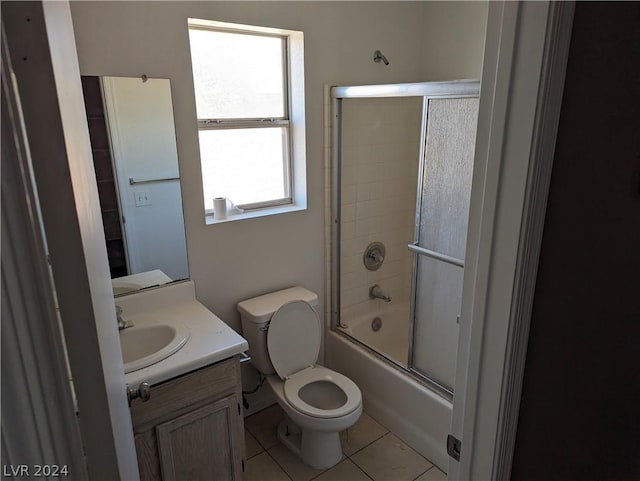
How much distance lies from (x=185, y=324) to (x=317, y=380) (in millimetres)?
799

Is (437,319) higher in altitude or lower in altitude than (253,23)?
lower

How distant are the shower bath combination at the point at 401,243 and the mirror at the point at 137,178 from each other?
950 millimetres

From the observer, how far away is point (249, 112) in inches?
96.4

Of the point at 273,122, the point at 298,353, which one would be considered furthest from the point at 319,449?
the point at 273,122

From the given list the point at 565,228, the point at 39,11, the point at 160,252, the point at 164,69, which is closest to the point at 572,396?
the point at 565,228

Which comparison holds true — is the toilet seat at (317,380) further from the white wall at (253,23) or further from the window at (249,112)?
the window at (249,112)

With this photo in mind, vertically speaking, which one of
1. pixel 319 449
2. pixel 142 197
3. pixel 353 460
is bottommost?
pixel 353 460

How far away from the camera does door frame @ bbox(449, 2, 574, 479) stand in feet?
2.45

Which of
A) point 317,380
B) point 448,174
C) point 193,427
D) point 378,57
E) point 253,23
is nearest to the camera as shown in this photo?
point 193,427

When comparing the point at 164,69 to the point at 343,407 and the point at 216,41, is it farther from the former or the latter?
the point at 343,407

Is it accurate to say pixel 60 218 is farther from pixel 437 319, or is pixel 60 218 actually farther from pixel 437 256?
pixel 437 319

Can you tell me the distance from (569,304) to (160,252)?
1.78 meters

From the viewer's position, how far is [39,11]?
1.65ft

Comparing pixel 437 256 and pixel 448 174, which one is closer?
pixel 448 174
